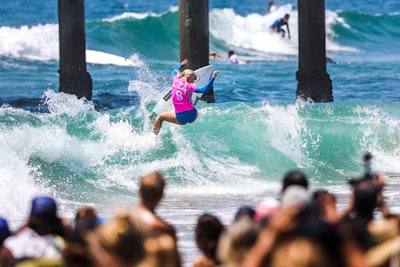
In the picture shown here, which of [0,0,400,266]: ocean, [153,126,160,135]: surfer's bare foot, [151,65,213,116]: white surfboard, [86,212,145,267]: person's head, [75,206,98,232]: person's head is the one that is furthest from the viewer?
[151,65,213,116]: white surfboard

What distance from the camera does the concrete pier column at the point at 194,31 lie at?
16.5 m

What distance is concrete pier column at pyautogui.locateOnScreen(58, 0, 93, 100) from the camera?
1716cm

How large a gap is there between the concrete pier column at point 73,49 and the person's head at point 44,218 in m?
11.6

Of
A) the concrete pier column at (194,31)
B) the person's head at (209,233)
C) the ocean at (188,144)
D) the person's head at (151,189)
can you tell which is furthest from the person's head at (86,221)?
the concrete pier column at (194,31)

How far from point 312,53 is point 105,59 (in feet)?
42.3

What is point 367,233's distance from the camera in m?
5.11

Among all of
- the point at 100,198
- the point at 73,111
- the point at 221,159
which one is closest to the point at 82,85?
the point at 73,111

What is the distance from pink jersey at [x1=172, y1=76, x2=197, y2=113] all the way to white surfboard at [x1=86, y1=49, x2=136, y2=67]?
49.5 feet

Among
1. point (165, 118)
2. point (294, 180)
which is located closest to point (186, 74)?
point (165, 118)

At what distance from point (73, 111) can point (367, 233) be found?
37.5ft

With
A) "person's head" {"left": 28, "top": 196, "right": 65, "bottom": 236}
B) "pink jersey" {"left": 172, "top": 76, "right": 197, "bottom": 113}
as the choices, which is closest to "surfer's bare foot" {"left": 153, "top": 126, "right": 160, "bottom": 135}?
"pink jersey" {"left": 172, "top": 76, "right": 197, "bottom": 113}

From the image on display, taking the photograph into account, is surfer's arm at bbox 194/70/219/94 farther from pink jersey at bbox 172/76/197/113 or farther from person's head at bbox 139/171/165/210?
person's head at bbox 139/171/165/210

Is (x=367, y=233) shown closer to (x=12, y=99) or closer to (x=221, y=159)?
(x=221, y=159)

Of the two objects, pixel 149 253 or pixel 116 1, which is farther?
pixel 116 1
